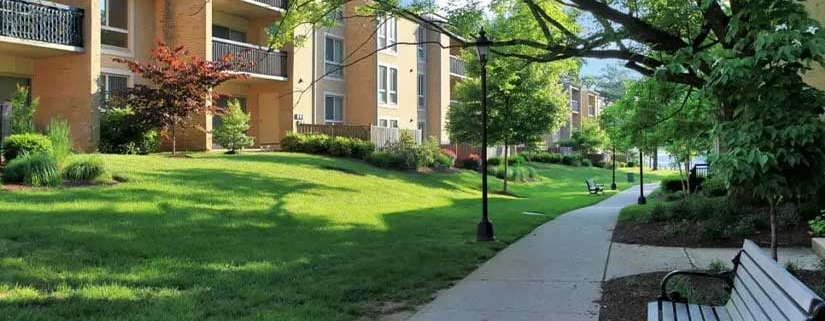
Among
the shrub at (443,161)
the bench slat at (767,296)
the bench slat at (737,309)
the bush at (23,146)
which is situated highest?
the bush at (23,146)

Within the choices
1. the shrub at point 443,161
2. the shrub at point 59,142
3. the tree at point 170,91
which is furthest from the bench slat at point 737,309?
the shrub at point 443,161

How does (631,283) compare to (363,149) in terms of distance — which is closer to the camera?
(631,283)

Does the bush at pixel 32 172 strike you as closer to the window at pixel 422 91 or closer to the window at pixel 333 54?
the window at pixel 333 54

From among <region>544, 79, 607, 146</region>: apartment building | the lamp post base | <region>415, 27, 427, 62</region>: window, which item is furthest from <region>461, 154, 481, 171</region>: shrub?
<region>544, 79, 607, 146</region>: apartment building

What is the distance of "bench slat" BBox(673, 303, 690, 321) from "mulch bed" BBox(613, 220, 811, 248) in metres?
6.48

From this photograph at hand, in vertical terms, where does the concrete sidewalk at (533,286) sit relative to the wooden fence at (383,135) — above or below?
below

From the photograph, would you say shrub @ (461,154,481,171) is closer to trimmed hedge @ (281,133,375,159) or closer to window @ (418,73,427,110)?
window @ (418,73,427,110)

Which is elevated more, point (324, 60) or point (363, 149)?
point (324, 60)

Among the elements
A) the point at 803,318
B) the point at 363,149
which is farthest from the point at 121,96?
the point at 803,318

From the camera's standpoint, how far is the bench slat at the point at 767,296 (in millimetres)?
3384

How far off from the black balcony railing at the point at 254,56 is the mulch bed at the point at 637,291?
17.9m

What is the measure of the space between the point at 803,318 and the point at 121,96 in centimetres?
2069

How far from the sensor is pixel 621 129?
2128 centimetres

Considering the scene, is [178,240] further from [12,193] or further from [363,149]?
[363,149]
